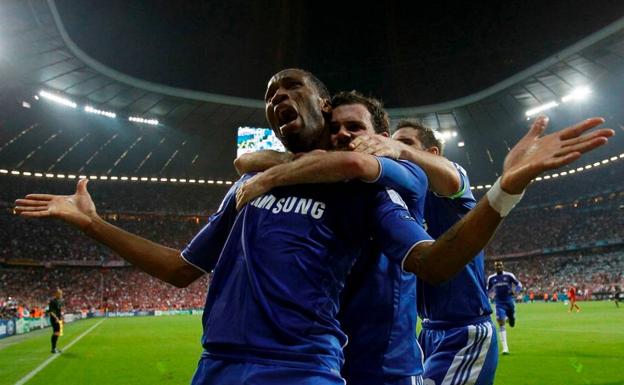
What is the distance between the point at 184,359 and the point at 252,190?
1115 cm

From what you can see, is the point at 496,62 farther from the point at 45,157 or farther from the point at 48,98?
the point at 45,157

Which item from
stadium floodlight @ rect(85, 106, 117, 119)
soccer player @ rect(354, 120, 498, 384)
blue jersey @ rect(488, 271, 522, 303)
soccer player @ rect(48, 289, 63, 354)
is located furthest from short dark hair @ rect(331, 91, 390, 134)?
stadium floodlight @ rect(85, 106, 117, 119)

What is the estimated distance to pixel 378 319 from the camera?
2.52 meters

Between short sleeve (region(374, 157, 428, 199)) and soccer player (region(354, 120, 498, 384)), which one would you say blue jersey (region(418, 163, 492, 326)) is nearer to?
soccer player (region(354, 120, 498, 384))

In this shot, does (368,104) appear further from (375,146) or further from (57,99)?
(57,99)

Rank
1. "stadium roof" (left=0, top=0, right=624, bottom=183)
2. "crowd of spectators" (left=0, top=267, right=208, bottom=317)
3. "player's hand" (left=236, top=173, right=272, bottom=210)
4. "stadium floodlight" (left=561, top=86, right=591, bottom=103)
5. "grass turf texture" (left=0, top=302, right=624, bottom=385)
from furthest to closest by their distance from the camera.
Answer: "crowd of spectators" (left=0, top=267, right=208, bottom=317) → "stadium floodlight" (left=561, top=86, right=591, bottom=103) → "stadium roof" (left=0, top=0, right=624, bottom=183) → "grass turf texture" (left=0, top=302, right=624, bottom=385) → "player's hand" (left=236, top=173, right=272, bottom=210)

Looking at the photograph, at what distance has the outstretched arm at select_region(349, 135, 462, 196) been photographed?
98.7 inches

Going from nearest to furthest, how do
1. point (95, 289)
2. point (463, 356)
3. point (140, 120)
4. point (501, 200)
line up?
point (501, 200)
point (463, 356)
point (140, 120)
point (95, 289)

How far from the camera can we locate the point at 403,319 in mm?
2566

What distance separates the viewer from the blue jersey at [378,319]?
2.48 m

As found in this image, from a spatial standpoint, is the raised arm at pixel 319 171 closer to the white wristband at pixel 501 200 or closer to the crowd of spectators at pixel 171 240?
Answer: the white wristband at pixel 501 200

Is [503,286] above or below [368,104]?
below

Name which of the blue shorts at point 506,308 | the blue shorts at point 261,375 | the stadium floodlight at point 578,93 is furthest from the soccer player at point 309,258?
the stadium floodlight at point 578,93

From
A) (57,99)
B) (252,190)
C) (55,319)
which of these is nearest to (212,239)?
(252,190)
